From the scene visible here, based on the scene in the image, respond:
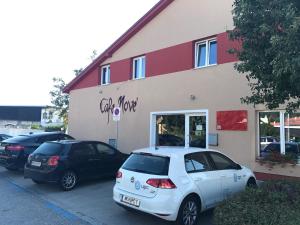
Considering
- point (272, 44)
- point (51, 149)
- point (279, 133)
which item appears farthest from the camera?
point (279, 133)

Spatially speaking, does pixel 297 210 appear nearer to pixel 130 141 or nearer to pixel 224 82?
pixel 224 82

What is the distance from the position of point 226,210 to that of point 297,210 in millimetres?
1089

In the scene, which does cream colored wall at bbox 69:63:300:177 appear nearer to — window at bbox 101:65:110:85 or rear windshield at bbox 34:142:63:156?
window at bbox 101:65:110:85

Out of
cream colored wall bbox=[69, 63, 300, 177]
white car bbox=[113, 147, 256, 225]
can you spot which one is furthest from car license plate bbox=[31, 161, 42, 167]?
cream colored wall bbox=[69, 63, 300, 177]

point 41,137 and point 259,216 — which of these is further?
point 41,137

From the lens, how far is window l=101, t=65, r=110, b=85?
59.5 ft

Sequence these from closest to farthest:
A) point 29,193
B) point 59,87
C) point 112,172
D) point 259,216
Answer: point 259,216
point 29,193
point 112,172
point 59,87

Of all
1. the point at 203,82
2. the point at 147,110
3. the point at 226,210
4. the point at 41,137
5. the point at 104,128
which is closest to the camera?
the point at 226,210

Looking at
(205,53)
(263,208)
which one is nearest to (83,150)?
(205,53)

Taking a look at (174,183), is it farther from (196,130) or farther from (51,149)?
(196,130)

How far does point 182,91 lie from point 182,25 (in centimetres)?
264

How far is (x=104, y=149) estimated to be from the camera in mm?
11422

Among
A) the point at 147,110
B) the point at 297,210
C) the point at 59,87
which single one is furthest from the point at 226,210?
the point at 59,87

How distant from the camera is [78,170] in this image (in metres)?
10.2
